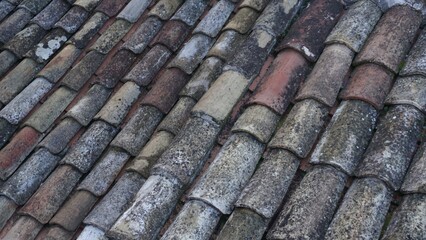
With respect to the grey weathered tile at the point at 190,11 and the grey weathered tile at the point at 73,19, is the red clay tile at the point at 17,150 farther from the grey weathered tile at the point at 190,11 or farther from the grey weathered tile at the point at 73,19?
the grey weathered tile at the point at 190,11

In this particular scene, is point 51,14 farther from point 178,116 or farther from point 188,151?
point 188,151

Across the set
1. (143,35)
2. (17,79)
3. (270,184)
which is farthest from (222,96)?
(17,79)

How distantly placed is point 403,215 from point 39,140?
236 cm

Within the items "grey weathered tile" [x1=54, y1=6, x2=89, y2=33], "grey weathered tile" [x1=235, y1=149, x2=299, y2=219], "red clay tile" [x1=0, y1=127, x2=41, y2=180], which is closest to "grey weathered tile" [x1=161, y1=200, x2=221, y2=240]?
"grey weathered tile" [x1=235, y1=149, x2=299, y2=219]

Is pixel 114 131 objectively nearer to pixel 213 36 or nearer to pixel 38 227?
pixel 38 227

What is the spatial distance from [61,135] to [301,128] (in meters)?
1.62

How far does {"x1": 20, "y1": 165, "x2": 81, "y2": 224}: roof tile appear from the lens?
2705 mm

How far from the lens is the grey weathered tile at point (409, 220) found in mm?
1980

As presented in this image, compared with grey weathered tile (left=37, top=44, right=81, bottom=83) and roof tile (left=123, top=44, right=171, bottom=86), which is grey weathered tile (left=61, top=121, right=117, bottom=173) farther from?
grey weathered tile (left=37, top=44, right=81, bottom=83)

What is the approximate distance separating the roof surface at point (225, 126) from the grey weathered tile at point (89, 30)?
28 mm

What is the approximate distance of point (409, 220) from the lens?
2.04m

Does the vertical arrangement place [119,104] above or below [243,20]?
below

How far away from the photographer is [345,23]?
2898mm

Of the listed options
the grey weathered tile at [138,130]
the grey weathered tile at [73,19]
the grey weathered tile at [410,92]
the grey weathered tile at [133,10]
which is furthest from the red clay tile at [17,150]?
the grey weathered tile at [410,92]
